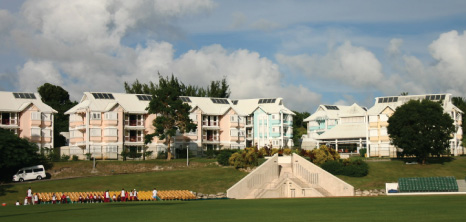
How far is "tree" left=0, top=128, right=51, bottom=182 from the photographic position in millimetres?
69688

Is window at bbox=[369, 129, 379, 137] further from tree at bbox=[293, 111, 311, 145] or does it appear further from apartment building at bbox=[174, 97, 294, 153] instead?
tree at bbox=[293, 111, 311, 145]

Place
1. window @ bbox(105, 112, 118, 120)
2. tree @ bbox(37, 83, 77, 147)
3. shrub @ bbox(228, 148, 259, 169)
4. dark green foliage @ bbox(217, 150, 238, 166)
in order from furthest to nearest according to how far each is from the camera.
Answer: tree @ bbox(37, 83, 77, 147), window @ bbox(105, 112, 118, 120), dark green foliage @ bbox(217, 150, 238, 166), shrub @ bbox(228, 148, 259, 169)

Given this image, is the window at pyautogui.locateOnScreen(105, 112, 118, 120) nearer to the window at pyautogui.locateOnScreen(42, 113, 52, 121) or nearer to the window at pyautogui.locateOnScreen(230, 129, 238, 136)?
the window at pyautogui.locateOnScreen(42, 113, 52, 121)

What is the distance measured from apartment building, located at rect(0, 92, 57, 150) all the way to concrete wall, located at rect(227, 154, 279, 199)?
125ft

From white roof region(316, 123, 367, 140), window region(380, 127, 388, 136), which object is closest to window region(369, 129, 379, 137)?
window region(380, 127, 388, 136)

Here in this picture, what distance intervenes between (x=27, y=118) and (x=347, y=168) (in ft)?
163

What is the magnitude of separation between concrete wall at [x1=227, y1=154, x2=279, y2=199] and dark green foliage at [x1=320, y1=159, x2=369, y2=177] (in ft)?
23.8

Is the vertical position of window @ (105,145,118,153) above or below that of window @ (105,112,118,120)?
below

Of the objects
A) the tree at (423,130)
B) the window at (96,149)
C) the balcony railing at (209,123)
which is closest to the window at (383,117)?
the tree at (423,130)

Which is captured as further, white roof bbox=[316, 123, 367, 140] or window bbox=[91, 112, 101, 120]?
white roof bbox=[316, 123, 367, 140]

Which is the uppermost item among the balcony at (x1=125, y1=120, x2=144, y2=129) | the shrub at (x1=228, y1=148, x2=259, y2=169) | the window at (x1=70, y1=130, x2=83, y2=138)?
the balcony at (x1=125, y1=120, x2=144, y2=129)

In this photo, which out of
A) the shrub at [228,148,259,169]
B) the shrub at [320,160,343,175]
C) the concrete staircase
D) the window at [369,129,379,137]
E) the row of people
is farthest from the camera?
the window at [369,129,379,137]

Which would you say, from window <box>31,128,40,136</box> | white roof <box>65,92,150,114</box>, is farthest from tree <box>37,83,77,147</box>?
window <box>31,128,40,136</box>

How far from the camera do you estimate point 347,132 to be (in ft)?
352
